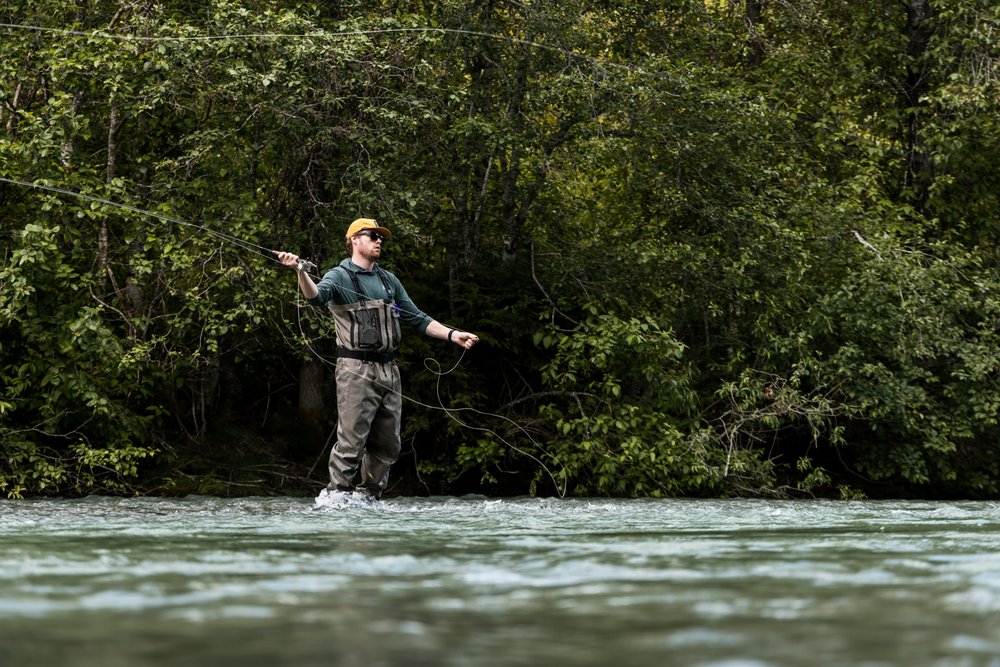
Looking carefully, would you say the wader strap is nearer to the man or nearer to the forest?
the man

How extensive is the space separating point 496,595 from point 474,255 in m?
9.88

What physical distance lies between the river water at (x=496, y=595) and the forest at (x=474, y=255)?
4.77 metres

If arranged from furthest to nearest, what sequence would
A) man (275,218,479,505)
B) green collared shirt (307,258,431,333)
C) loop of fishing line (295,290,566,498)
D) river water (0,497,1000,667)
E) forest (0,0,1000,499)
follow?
loop of fishing line (295,290,566,498)
forest (0,0,1000,499)
man (275,218,479,505)
green collared shirt (307,258,431,333)
river water (0,497,1000,667)

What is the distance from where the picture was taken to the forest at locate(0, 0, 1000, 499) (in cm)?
1140

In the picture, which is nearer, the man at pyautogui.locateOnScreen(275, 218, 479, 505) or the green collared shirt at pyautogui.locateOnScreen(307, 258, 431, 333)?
the green collared shirt at pyautogui.locateOnScreen(307, 258, 431, 333)

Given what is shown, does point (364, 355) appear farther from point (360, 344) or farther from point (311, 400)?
point (311, 400)

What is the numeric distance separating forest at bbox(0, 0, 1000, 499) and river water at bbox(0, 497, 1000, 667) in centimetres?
477

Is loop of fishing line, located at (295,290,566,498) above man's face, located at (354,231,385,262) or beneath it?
beneath

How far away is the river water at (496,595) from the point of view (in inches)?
113

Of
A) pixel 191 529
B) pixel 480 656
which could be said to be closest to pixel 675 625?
pixel 480 656

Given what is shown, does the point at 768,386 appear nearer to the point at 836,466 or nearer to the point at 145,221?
the point at 836,466

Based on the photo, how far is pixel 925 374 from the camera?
14000mm

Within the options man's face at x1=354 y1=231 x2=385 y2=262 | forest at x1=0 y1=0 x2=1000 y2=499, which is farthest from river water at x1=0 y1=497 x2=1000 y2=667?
forest at x1=0 y1=0 x2=1000 y2=499

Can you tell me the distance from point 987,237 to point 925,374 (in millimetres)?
3662
